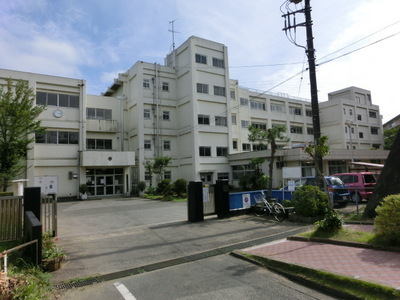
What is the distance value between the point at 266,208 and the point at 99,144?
2421 centimetres

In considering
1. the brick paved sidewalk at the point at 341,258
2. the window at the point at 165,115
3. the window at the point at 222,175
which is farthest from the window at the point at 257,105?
the brick paved sidewalk at the point at 341,258

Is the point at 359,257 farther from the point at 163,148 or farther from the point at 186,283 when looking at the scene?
the point at 163,148

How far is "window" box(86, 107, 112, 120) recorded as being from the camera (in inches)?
1220

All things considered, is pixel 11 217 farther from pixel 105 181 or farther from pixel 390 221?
pixel 105 181

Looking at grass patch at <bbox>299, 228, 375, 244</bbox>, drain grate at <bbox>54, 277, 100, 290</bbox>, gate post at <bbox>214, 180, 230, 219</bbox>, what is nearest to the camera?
drain grate at <bbox>54, 277, 100, 290</bbox>

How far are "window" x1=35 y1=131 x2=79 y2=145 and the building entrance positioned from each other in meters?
3.50

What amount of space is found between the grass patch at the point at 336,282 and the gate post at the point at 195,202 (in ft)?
18.9

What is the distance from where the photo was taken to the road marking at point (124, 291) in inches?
178

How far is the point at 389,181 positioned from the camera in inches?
347

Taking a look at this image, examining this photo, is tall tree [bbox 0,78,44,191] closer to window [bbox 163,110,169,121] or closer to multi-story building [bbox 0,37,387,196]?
multi-story building [bbox 0,37,387,196]

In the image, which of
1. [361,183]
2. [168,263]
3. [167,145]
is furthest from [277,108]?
[168,263]

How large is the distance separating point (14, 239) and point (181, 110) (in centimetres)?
2884

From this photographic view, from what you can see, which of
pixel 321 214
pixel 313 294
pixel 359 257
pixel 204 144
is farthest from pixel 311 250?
pixel 204 144

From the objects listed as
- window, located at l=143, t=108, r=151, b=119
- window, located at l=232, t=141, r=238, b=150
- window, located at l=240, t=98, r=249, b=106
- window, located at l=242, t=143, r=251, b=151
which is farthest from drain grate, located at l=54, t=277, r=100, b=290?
window, located at l=240, t=98, r=249, b=106
